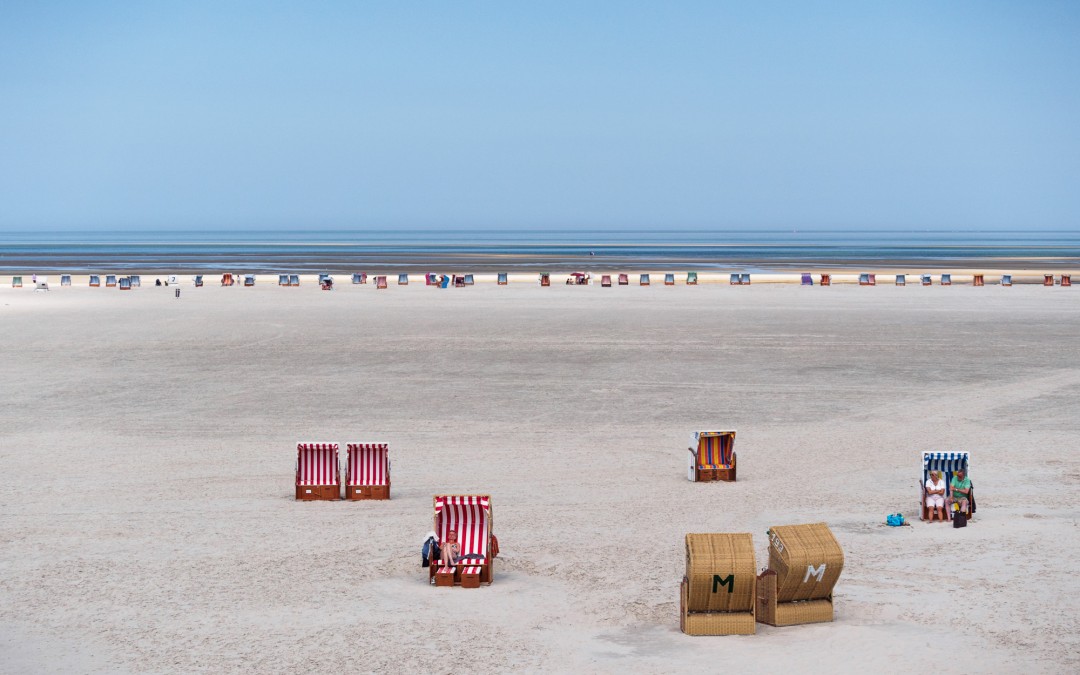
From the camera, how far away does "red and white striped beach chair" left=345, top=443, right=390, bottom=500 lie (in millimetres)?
18078

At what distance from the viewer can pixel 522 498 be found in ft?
59.3

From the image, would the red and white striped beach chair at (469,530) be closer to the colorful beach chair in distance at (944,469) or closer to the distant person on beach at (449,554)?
the distant person on beach at (449,554)

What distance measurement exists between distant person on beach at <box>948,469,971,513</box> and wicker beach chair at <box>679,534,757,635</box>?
5487 millimetres

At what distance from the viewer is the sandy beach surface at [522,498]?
12023mm

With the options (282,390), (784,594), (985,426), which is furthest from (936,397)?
(784,594)

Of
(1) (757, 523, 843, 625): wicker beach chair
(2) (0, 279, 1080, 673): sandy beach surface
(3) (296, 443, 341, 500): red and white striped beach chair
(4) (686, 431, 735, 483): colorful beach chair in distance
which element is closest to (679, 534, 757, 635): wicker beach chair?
(2) (0, 279, 1080, 673): sandy beach surface

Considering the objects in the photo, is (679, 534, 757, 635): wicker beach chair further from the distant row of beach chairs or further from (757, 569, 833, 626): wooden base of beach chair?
the distant row of beach chairs

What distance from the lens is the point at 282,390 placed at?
29250 mm

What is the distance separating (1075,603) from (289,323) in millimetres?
37791

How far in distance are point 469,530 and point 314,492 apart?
4245mm

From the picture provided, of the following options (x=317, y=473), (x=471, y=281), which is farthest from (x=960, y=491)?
(x=471, y=281)

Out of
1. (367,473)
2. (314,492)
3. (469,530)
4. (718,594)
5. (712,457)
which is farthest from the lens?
(712,457)

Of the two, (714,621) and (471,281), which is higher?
(471,281)

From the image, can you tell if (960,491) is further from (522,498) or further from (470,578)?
(470,578)
